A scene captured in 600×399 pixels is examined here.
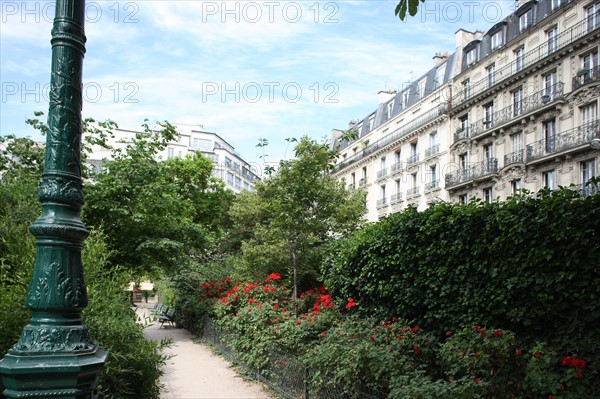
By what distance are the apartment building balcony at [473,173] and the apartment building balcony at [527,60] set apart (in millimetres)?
5052

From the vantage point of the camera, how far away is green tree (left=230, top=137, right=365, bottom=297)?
13.0 m

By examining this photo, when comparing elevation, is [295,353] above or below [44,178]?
below

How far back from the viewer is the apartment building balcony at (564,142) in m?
25.7

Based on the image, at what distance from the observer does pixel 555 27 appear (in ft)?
92.4

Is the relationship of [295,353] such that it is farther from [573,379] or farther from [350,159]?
[350,159]

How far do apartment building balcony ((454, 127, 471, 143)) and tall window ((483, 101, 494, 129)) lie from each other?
5.68ft

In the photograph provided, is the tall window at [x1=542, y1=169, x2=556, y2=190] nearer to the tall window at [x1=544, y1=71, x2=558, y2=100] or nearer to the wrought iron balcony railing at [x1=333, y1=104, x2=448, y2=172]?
the tall window at [x1=544, y1=71, x2=558, y2=100]

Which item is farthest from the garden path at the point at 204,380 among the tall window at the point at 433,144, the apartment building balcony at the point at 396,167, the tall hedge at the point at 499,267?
the apartment building balcony at the point at 396,167

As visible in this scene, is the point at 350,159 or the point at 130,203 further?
the point at 350,159

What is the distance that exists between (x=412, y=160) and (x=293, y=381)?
35023mm

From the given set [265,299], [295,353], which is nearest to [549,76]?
[265,299]

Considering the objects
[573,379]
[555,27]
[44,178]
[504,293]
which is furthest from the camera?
[555,27]

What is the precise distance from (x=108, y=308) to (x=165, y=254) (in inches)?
393

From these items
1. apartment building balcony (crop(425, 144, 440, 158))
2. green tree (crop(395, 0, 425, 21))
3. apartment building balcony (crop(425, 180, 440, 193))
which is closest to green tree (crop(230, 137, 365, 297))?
green tree (crop(395, 0, 425, 21))
